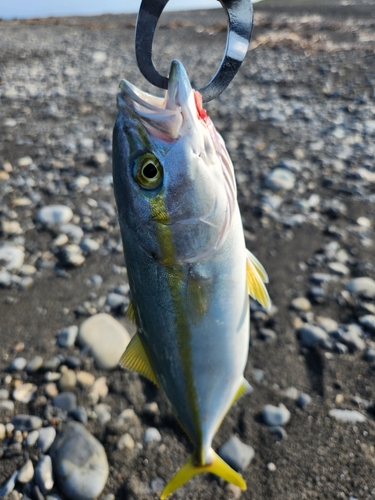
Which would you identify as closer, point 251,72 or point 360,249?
point 360,249

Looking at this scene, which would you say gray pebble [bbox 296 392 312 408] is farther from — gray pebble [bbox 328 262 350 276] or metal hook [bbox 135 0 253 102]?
metal hook [bbox 135 0 253 102]

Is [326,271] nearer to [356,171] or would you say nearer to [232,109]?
[356,171]

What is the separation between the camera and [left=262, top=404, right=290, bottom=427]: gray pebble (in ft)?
10.1

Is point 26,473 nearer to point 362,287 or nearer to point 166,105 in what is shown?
point 166,105

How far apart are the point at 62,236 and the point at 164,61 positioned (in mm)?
8550

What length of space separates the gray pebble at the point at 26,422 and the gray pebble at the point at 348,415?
1.93 metres

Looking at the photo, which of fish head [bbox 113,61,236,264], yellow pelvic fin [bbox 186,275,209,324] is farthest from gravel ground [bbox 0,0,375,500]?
fish head [bbox 113,61,236,264]

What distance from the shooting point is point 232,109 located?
7953 millimetres

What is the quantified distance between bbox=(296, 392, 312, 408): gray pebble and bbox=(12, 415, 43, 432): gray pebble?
1731 mm

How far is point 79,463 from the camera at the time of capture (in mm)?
2775

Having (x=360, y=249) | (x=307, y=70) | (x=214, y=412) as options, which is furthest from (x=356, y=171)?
(x=307, y=70)

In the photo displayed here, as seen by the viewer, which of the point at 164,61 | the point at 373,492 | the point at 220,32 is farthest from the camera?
the point at 220,32

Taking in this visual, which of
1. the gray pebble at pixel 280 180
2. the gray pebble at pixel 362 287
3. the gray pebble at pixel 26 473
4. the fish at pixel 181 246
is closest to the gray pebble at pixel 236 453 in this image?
the fish at pixel 181 246

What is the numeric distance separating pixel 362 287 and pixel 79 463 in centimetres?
272
